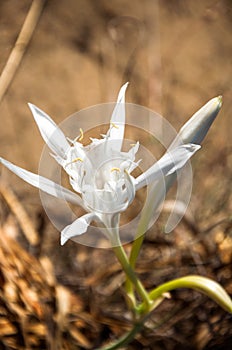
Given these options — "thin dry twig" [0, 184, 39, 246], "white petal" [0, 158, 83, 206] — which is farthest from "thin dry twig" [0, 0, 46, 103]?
"white petal" [0, 158, 83, 206]

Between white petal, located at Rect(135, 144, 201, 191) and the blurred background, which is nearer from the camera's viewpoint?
white petal, located at Rect(135, 144, 201, 191)

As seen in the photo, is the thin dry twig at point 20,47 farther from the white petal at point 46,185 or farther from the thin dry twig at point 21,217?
the white petal at point 46,185

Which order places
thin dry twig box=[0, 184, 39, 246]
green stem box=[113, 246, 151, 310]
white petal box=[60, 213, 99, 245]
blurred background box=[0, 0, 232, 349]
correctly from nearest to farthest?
white petal box=[60, 213, 99, 245] → green stem box=[113, 246, 151, 310] → blurred background box=[0, 0, 232, 349] → thin dry twig box=[0, 184, 39, 246]

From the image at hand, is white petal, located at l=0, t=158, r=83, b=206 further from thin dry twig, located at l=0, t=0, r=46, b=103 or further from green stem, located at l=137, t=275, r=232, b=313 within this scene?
thin dry twig, located at l=0, t=0, r=46, b=103

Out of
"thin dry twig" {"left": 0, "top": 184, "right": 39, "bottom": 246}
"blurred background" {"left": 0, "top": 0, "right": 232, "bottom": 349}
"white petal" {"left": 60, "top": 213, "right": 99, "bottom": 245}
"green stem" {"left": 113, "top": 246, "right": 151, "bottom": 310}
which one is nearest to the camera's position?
"white petal" {"left": 60, "top": 213, "right": 99, "bottom": 245}

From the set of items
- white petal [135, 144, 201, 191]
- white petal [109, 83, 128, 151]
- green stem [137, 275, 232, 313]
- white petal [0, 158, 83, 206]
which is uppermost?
white petal [109, 83, 128, 151]

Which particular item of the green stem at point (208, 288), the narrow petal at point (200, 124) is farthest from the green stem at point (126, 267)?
the narrow petal at point (200, 124)
